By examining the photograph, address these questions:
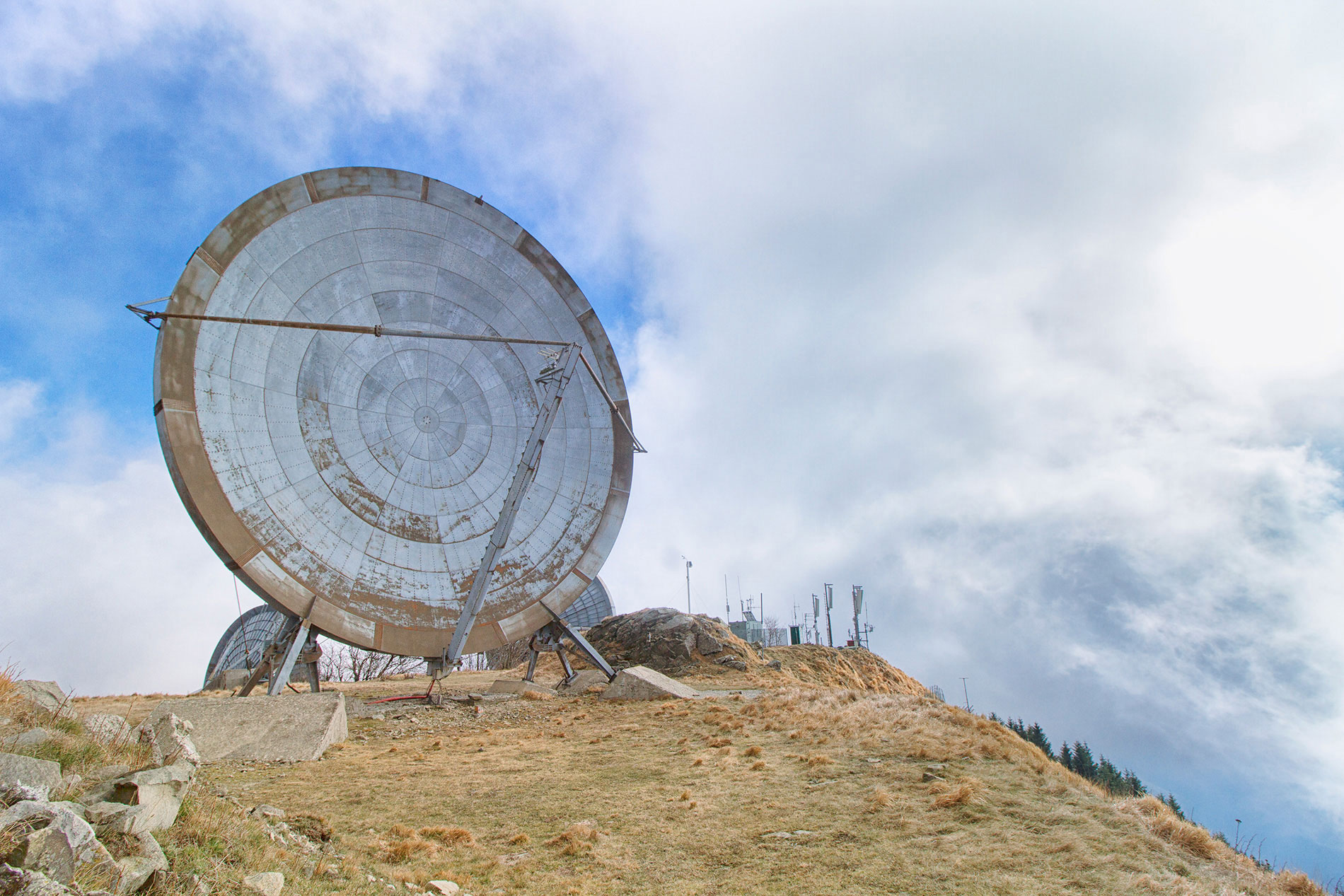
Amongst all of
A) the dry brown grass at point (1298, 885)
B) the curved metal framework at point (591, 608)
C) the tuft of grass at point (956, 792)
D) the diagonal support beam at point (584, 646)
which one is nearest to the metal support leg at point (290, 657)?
the diagonal support beam at point (584, 646)

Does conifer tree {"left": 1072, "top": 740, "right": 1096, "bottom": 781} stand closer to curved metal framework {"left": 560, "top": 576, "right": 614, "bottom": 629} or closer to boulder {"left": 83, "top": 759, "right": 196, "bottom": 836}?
curved metal framework {"left": 560, "top": 576, "right": 614, "bottom": 629}

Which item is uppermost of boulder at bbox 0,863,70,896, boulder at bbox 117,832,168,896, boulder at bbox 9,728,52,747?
boulder at bbox 9,728,52,747

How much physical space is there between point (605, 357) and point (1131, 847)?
24.5 metres

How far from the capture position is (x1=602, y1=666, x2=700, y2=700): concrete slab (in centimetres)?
2372

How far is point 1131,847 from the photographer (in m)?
8.32

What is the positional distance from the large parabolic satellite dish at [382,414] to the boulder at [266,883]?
46.3ft

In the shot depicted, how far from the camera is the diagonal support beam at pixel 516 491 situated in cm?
2256

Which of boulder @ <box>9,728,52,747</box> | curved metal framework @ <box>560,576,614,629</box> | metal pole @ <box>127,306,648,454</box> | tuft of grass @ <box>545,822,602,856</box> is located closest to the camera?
boulder @ <box>9,728,52,747</box>

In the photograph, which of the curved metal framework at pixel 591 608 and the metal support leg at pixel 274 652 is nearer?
the metal support leg at pixel 274 652

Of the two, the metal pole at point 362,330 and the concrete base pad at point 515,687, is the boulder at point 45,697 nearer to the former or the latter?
the metal pole at point 362,330

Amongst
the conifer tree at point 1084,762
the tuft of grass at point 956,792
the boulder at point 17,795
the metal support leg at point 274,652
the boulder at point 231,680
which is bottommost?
the conifer tree at point 1084,762

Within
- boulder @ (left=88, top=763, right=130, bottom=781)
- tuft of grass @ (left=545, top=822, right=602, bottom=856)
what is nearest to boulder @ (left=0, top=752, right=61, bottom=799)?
boulder @ (left=88, top=763, right=130, bottom=781)

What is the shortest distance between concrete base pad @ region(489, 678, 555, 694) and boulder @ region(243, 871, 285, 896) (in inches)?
765

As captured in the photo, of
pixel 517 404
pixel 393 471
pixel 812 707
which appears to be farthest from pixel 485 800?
pixel 517 404
